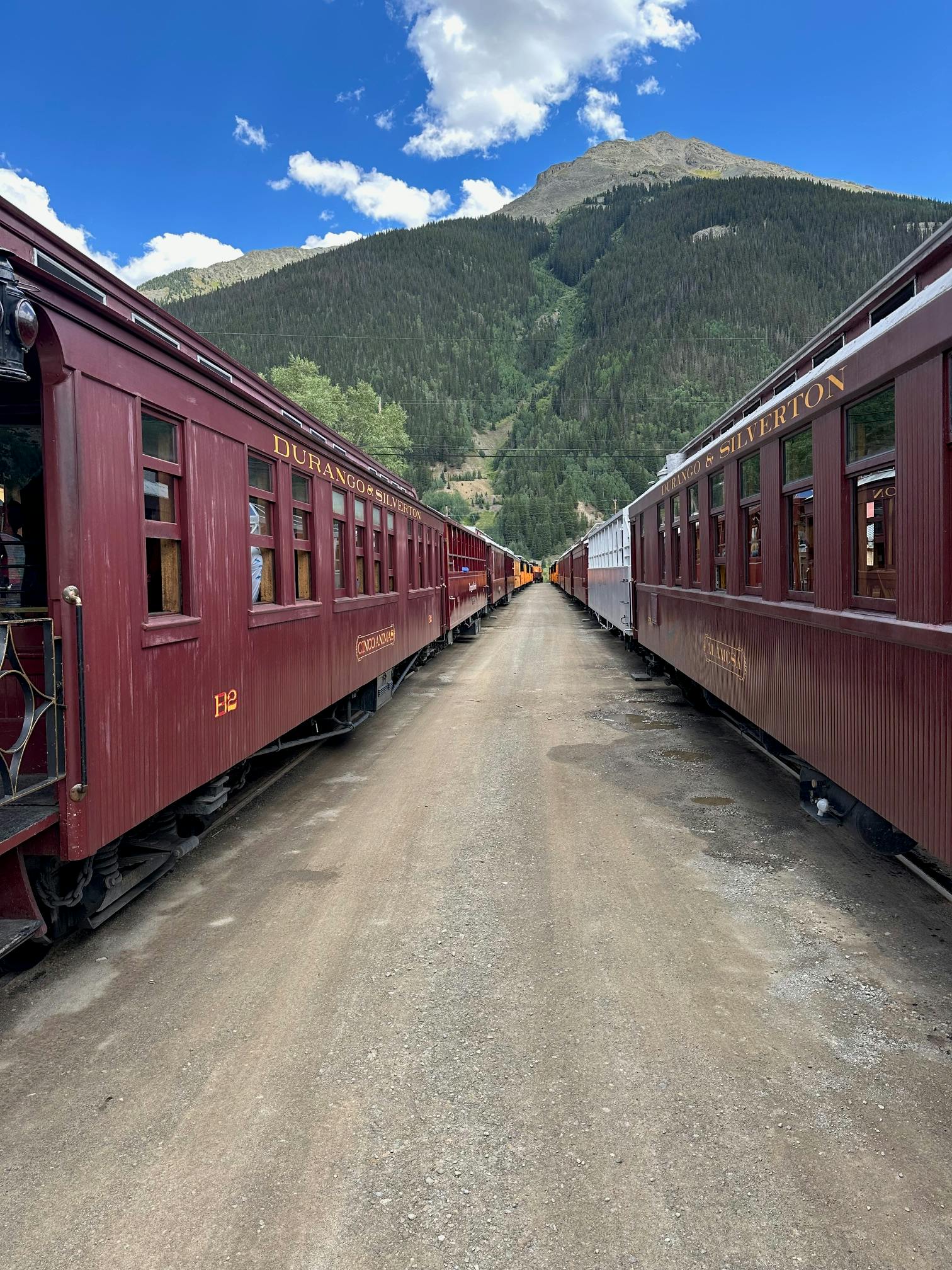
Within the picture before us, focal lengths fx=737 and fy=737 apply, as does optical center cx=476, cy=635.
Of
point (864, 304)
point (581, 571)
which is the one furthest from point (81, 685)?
point (581, 571)

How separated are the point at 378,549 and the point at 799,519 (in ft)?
18.5

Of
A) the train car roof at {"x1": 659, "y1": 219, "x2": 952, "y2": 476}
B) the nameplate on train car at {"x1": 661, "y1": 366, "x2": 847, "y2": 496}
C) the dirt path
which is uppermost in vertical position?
the train car roof at {"x1": 659, "y1": 219, "x2": 952, "y2": 476}

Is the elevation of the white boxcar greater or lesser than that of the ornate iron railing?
greater

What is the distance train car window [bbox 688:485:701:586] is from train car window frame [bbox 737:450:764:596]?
5.13 feet

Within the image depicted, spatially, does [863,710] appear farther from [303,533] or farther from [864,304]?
[303,533]

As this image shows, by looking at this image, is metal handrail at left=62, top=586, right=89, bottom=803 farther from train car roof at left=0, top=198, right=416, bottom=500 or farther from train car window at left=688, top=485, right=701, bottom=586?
train car window at left=688, top=485, right=701, bottom=586

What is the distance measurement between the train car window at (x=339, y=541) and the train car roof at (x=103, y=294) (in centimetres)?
60

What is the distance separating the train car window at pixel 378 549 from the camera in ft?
30.1

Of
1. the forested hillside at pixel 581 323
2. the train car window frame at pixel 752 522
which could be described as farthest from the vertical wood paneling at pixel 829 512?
the forested hillside at pixel 581 323

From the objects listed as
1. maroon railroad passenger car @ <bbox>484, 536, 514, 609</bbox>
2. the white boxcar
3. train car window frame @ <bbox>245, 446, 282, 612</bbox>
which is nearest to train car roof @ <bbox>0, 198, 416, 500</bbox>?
train car window frame @ <bbox>245, 446, 282, 612</bbox>

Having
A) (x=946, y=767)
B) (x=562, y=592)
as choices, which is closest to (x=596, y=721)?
(x=946, y=767)

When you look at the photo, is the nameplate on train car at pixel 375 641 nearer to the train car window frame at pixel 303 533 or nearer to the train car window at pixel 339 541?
the train car window at pixel 339 541

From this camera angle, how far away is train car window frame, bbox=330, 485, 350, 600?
733 centimetres

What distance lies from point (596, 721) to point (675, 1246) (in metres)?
7.54
